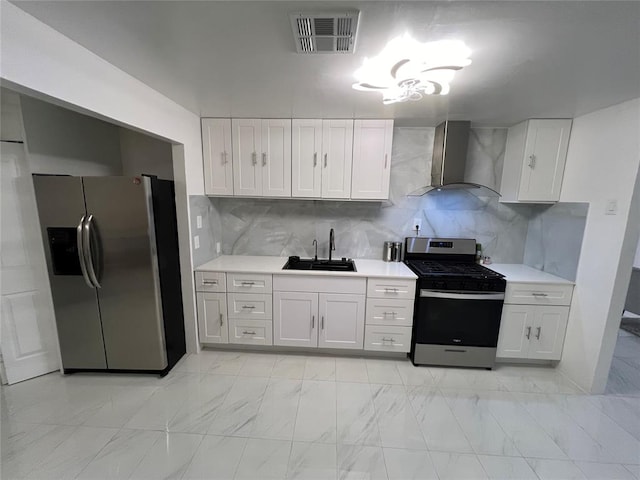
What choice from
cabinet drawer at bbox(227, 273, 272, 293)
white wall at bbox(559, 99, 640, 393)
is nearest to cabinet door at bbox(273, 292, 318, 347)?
cabinet drawer at bbox(227, 273, 272, 293)

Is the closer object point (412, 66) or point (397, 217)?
point (412, 66)

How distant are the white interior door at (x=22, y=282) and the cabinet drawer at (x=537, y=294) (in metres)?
4.21

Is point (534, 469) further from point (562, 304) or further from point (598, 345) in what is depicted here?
point (562, 304)

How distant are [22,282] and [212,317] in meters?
1.56

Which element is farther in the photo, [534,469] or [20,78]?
[534,469]

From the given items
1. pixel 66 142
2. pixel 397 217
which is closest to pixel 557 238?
pixel 397 217

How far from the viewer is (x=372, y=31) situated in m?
1.18

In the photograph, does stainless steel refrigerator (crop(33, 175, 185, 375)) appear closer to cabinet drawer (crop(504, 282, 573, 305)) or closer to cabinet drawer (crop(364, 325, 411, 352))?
cabinet drawer (crop(364, 325, 411, 352))

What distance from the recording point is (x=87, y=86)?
4.65ft

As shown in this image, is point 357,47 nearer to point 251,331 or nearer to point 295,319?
point 295,319

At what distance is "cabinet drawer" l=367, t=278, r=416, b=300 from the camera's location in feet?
8.05

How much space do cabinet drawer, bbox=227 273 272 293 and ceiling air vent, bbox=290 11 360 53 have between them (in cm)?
191

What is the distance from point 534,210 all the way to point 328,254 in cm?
240

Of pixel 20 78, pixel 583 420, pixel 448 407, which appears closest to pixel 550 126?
pixel 583 420
